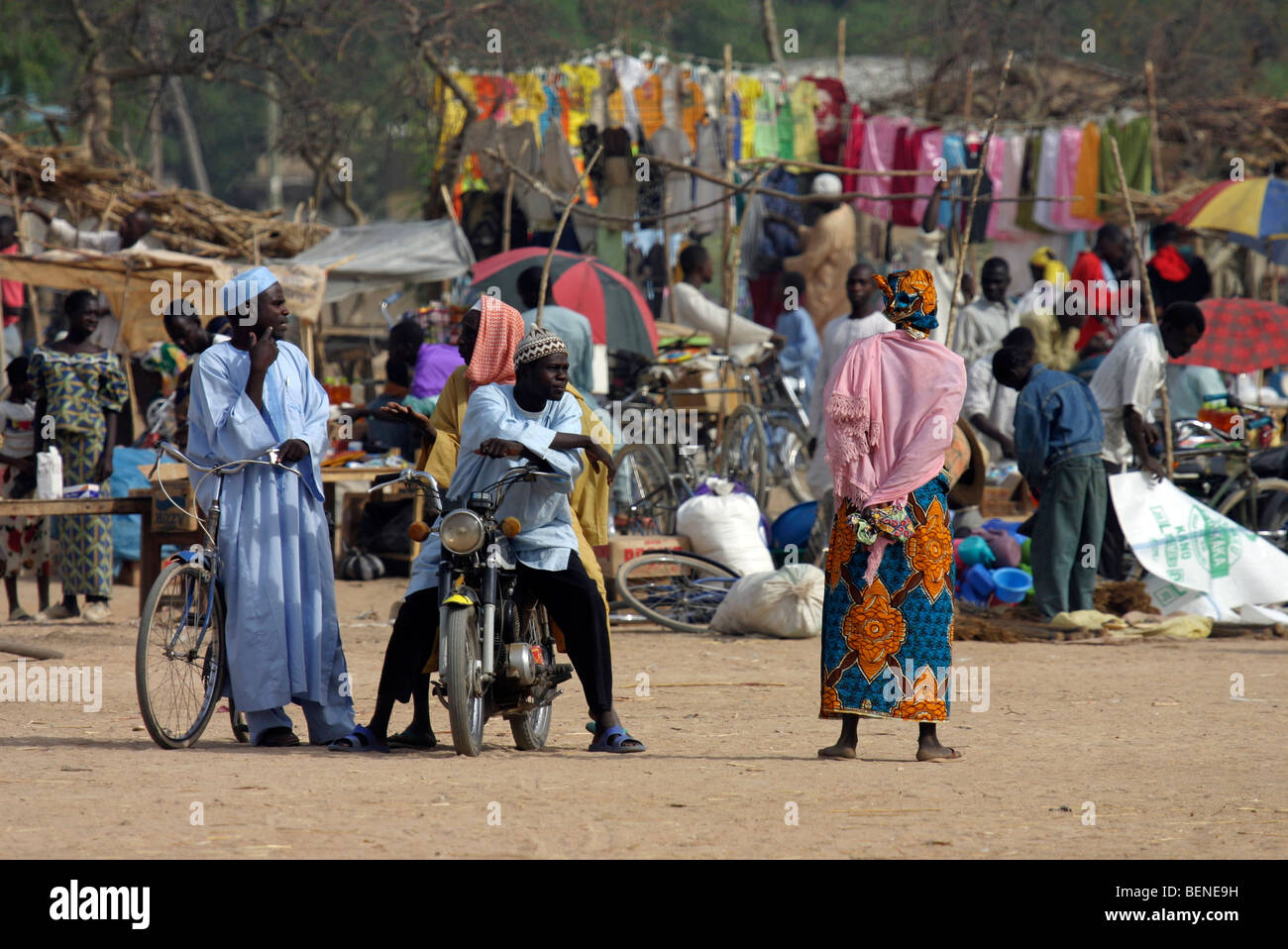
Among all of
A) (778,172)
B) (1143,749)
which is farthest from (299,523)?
(778,172)

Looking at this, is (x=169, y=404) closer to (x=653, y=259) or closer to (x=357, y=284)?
(x=357, y=284)

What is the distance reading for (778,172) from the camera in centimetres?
1839

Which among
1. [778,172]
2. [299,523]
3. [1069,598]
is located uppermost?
[778,172]

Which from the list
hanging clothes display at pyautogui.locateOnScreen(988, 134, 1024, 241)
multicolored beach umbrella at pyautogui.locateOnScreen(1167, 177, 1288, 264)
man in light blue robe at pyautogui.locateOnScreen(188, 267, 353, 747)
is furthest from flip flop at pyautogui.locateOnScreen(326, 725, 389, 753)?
hanging clothes display at pyautogui.locateOnScreen(988, 134, 1024, 241)

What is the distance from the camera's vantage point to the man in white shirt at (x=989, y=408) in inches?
458

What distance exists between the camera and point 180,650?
6.08 meters

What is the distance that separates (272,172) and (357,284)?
22.0 metres

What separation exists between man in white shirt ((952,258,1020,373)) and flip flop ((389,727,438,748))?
813 centimetres

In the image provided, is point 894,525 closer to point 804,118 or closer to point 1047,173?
point 1047,173

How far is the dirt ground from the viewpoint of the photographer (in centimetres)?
455

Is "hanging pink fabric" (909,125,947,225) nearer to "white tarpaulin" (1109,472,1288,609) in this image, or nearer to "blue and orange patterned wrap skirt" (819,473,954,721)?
"white tarpaulin" (1109,472,1288,609)

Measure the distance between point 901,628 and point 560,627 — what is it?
1.19m

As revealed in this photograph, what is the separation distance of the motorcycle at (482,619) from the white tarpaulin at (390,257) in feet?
30.7
